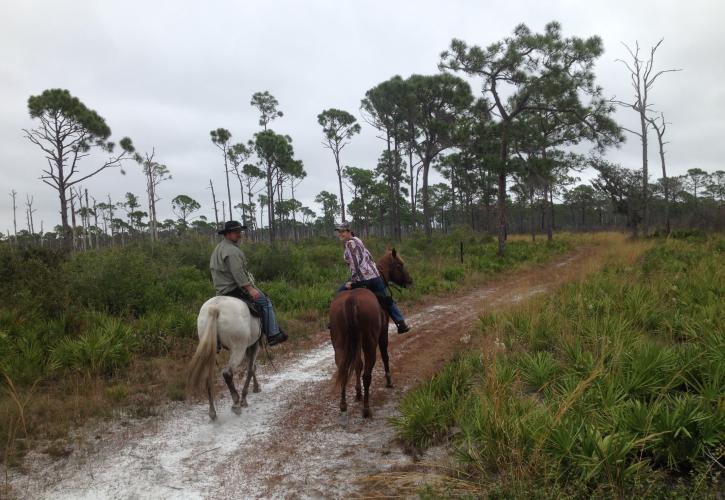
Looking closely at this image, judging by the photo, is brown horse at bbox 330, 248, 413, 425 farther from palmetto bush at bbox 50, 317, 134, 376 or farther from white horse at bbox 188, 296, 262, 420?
palmetto bush at bbox 50, 317, 134, 376

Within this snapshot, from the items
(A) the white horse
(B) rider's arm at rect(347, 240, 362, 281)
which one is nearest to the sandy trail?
(A) the white horse

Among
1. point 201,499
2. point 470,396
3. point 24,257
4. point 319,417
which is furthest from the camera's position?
point 24,257

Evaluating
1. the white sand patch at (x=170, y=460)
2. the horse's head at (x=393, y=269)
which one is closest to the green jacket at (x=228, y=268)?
the white sand patch at (x=170, y=460)

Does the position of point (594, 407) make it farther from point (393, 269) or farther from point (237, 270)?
point (237, 270)

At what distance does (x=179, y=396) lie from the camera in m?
5.62

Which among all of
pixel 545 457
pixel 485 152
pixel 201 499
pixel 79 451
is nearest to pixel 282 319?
pixel 79 451

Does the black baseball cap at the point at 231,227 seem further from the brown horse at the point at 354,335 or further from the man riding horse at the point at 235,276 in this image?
the brown horse at the point at 354,335

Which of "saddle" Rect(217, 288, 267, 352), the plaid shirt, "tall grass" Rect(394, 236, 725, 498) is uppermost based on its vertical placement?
the plaid shirt

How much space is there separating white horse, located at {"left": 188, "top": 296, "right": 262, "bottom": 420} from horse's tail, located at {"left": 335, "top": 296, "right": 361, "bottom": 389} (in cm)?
140

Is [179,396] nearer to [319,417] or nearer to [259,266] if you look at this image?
[319,417]

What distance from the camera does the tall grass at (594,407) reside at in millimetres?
2859

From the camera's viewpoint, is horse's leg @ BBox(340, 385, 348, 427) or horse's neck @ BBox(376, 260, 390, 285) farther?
horse's neck @ BBox(376, 260, 390, 285)

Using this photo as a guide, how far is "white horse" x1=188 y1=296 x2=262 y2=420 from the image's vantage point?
4711 millimetres

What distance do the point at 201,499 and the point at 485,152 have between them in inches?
888
